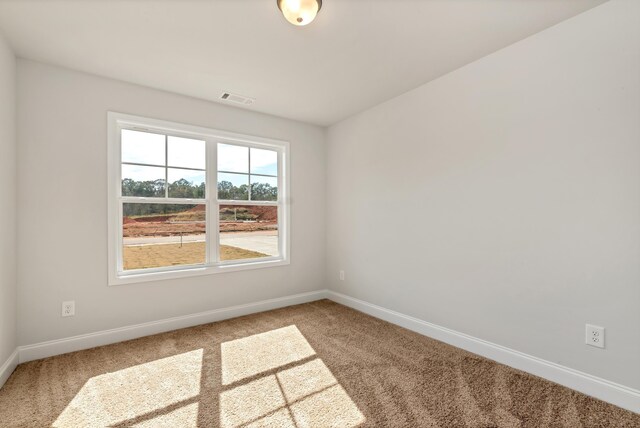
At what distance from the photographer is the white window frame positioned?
9.32 feet

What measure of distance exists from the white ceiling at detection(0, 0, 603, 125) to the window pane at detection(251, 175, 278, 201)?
1.21 metres

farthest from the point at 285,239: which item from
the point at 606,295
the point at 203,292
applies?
the point at 606,295

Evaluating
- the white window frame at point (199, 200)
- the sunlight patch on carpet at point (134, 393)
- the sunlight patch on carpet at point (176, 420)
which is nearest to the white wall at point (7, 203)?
the white window frame at point (199, 200)

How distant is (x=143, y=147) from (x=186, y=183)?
547 mm

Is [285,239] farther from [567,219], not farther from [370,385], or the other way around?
[567,219]

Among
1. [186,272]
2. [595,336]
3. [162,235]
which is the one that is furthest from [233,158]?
[595,336]

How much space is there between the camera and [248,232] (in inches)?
150

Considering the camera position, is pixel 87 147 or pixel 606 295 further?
pixel 87 147

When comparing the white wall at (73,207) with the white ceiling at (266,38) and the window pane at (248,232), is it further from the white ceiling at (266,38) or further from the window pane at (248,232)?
the window pane at (248,232)

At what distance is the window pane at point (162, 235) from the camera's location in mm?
3033

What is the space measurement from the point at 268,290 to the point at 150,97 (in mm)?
2558

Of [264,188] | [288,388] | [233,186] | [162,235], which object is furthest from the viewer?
[264,188]

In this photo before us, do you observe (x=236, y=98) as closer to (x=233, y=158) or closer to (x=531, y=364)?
(x=233, y=158)

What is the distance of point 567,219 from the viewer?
207 cm
